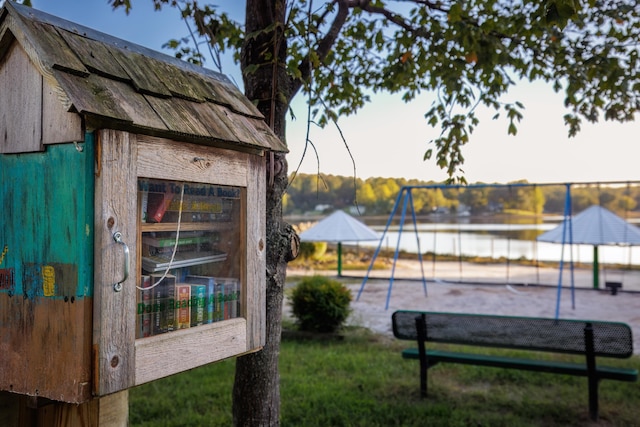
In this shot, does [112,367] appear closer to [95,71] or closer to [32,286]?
[32,286]

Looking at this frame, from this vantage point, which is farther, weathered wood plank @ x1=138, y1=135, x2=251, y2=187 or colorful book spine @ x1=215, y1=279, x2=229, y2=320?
colorful book spine @ x1=215, y1=279, x2=229, y2=320

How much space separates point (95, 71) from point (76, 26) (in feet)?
0.81

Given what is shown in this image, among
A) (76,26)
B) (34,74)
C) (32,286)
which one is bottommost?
(32,286)

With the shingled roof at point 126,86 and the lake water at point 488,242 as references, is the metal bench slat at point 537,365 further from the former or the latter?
the lake water at point 488,242

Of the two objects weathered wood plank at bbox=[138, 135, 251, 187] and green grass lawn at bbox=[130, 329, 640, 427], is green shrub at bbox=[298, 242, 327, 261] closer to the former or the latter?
green grass lawn at bbox=[130, 329, 640, 427]

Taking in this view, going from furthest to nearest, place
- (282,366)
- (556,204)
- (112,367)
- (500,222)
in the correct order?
(556,204) → (500,222) → (282,366) → (112,367)

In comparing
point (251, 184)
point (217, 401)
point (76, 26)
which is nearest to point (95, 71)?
point (76, 26)

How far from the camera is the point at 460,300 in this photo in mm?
11828

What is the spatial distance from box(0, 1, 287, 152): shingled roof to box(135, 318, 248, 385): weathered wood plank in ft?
1.83

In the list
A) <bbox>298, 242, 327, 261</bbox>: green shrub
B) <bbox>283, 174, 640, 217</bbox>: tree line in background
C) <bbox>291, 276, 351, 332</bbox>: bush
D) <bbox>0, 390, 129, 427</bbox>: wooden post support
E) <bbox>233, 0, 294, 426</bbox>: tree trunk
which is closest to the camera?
<bbox>0, 390, 129, 427</bbox>: wooden post support

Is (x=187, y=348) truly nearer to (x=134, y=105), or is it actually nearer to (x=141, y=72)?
(x=134, y=105)

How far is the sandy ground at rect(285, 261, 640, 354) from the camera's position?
9.84 m

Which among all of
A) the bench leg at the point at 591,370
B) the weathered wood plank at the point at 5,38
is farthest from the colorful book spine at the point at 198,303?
the bench leg at the point at 591,370

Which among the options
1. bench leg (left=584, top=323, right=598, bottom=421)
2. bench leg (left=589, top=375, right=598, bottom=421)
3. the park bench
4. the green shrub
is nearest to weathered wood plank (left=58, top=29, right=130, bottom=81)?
the park bench
